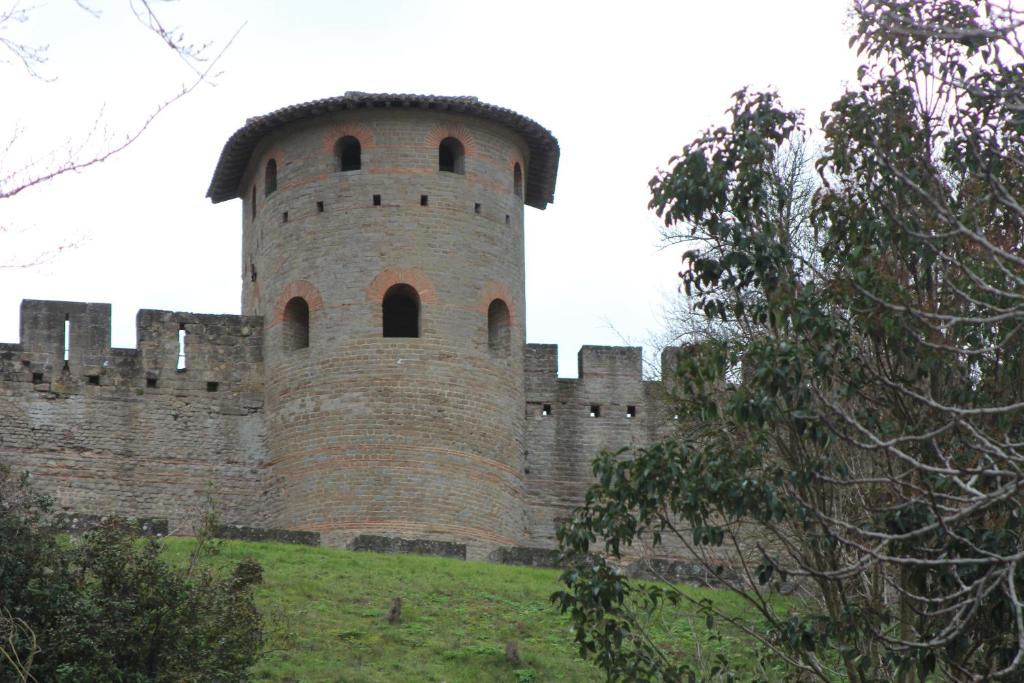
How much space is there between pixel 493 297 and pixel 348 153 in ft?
10.2

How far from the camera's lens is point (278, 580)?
80.0 ft

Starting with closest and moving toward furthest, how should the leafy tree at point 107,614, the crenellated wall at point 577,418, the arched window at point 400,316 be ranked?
the leafy tree at point 107,614, the crenellated wall at point 577,418, the arched window at point 400,316

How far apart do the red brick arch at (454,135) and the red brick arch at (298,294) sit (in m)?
2.70

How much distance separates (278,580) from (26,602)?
643 centimetres

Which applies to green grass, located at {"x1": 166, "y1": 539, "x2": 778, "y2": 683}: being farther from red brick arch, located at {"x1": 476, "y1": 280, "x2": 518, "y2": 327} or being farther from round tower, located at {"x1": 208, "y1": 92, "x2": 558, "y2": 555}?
red brick arch, located at {"x1": 476, "y1": 280, "x2": 518, "y2": 327}

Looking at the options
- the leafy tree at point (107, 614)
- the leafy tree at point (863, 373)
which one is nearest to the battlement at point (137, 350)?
the leafy tree at point (107, 614)

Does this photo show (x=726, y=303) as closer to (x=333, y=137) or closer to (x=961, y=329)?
(x=961, y=329)

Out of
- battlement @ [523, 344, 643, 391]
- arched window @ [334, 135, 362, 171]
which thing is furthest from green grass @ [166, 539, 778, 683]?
arched window @ [334, 135, 362, 171]

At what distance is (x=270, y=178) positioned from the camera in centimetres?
3200

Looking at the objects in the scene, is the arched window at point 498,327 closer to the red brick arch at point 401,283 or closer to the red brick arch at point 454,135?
the red brick arch at point 401,283

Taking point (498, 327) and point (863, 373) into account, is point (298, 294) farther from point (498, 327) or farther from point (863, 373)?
point (863, 373)

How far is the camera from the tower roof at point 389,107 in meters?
30.7

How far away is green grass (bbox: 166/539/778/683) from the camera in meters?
21.2

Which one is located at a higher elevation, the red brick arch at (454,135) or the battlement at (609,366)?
the red brick arch at (454,135)
